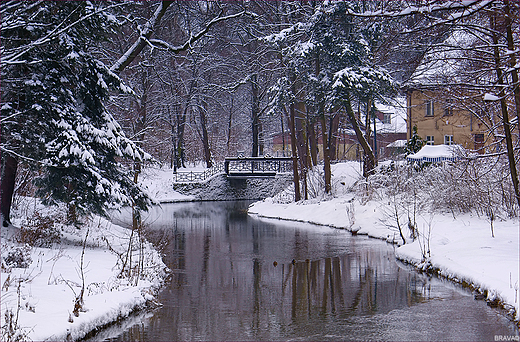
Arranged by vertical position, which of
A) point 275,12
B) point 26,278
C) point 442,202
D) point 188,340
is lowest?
point 188,340

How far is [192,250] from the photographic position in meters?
18.3

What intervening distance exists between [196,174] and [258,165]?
5553 millimetres

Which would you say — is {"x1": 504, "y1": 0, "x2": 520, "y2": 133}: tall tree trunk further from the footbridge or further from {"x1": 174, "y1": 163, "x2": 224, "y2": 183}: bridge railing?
{"x1": 174, "y1": 163, "x2": 224, "y2": 183}: bridge railing

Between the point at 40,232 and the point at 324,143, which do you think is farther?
the point at 324,143

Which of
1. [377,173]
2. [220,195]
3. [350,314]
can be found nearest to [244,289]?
[350,314]

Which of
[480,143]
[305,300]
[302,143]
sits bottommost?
[305,300]

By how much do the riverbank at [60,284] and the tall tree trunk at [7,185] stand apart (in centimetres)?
35

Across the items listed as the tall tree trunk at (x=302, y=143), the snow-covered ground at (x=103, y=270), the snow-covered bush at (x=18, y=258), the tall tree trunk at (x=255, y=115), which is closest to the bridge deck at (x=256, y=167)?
the tall tree trunk at (x=255, y=115)

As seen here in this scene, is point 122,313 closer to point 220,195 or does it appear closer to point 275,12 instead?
point 275,12

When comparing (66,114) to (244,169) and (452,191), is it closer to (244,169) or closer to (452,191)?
(452,191)

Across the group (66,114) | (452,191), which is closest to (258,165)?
(452,191)

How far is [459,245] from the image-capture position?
548 inches

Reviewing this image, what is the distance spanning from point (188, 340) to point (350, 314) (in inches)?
121

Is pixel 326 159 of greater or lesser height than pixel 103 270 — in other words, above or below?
above
